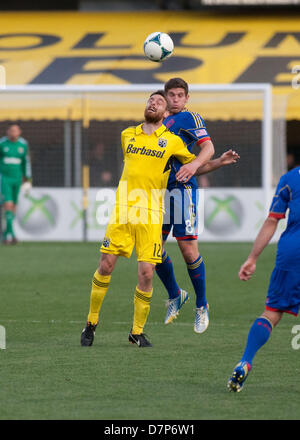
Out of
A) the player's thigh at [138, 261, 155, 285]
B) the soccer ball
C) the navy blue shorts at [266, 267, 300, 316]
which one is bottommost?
the navy blue shorts at [266, 267, 300, 316]

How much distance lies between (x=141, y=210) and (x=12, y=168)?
1239 centimetres

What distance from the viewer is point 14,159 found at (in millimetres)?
19656

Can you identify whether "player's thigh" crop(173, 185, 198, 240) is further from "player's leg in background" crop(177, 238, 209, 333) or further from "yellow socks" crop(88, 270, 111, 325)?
"yellow socks" crop(88, 270, 111, 325)

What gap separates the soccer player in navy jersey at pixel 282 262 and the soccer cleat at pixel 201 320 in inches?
108

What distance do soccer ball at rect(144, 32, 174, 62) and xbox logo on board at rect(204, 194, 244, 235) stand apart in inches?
386

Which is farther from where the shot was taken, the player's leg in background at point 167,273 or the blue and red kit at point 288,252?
the player's leg in background at point 167,273

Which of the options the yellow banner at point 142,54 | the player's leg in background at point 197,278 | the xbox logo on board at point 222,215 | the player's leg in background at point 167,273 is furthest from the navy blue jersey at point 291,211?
the yellow banner at point 142,54

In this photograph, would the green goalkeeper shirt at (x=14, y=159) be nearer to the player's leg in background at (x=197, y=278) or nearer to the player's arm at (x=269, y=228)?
the player's leg in background at (x=197, y=278)

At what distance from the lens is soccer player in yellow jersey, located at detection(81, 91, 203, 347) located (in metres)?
7.64

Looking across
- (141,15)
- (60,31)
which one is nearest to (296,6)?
(141,15)

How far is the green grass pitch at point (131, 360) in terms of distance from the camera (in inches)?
218

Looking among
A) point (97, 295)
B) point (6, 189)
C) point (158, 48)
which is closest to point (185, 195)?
point (97, 295)

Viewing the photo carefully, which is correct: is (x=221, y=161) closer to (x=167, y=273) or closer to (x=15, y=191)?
(x=167, y=273)

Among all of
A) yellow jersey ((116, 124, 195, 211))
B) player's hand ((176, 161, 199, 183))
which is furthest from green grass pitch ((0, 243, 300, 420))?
player's hand ((176, 161, 199, 183))
